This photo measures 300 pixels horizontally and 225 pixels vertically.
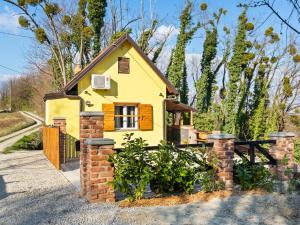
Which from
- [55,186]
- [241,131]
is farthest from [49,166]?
[241,131]

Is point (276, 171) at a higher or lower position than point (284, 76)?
lower

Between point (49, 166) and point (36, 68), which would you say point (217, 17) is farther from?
point (49, 166)

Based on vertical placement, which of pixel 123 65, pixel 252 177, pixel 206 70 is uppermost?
pixel 206 70

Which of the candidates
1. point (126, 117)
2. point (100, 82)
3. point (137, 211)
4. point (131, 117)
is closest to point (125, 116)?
point (126, 117)

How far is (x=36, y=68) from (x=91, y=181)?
26605 mm

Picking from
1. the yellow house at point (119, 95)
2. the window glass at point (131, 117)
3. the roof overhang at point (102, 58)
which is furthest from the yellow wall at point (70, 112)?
the window glass at point (131, 117)

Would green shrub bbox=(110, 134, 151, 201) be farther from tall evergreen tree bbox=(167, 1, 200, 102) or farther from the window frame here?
tall evergreen tree bbox=(167, 1, 200, 102)

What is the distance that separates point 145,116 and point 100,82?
279 cm

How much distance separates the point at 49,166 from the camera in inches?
441

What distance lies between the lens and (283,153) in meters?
7.33

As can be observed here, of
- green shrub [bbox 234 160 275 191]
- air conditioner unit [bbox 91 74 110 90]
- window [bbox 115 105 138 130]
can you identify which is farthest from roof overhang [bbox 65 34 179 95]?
green shrub [bbox 234 160 275 191]

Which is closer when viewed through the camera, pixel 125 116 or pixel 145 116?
pixel 125 116

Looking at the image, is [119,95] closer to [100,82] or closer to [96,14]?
[100,82]

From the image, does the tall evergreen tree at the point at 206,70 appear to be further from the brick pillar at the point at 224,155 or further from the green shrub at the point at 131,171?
the green shrub at the point at 131,171
